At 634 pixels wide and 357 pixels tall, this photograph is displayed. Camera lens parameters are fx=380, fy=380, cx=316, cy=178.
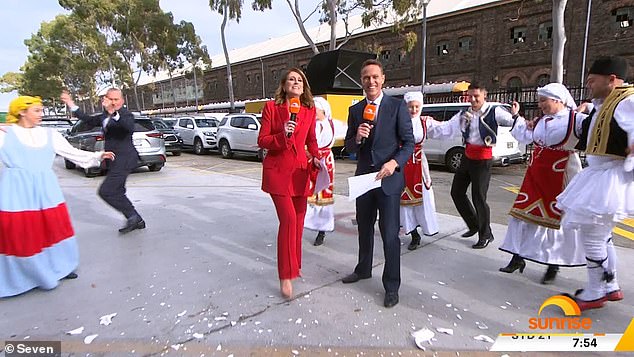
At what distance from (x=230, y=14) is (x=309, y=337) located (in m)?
25.2

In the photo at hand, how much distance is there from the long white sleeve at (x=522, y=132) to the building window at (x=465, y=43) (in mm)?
22378

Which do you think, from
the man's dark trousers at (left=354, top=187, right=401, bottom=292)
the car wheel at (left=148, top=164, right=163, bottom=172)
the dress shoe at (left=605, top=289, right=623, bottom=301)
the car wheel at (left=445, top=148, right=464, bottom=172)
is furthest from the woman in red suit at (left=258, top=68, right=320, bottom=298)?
the car wheel at (left=148, top=164, right=163, bottom=172)

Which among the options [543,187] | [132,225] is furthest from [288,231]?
[132,225]

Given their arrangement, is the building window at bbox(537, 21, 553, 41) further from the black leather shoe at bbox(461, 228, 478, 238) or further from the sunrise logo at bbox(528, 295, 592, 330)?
the sunrise logo at bbox(528, 295, 592, 330)

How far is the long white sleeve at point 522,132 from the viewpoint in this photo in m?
3.41

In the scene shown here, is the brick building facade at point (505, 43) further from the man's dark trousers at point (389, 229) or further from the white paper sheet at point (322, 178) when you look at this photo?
the man's dark trousers at point (389, 229)

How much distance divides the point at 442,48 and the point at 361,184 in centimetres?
2497

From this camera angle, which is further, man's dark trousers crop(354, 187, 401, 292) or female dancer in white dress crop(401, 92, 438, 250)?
female dancer in white dress crop(401, 92, 438, 250)

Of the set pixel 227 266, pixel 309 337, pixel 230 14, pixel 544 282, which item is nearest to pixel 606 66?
pixel 544 282

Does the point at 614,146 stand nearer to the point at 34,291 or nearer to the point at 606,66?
the point at 606,66

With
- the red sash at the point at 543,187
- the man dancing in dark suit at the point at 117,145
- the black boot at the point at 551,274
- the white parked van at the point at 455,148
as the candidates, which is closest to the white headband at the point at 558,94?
the red sash at the point at 543,187

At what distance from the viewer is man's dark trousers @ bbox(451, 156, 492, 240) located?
4020mm

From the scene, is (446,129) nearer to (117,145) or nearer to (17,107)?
(117,145)

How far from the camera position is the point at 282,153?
2916mm
